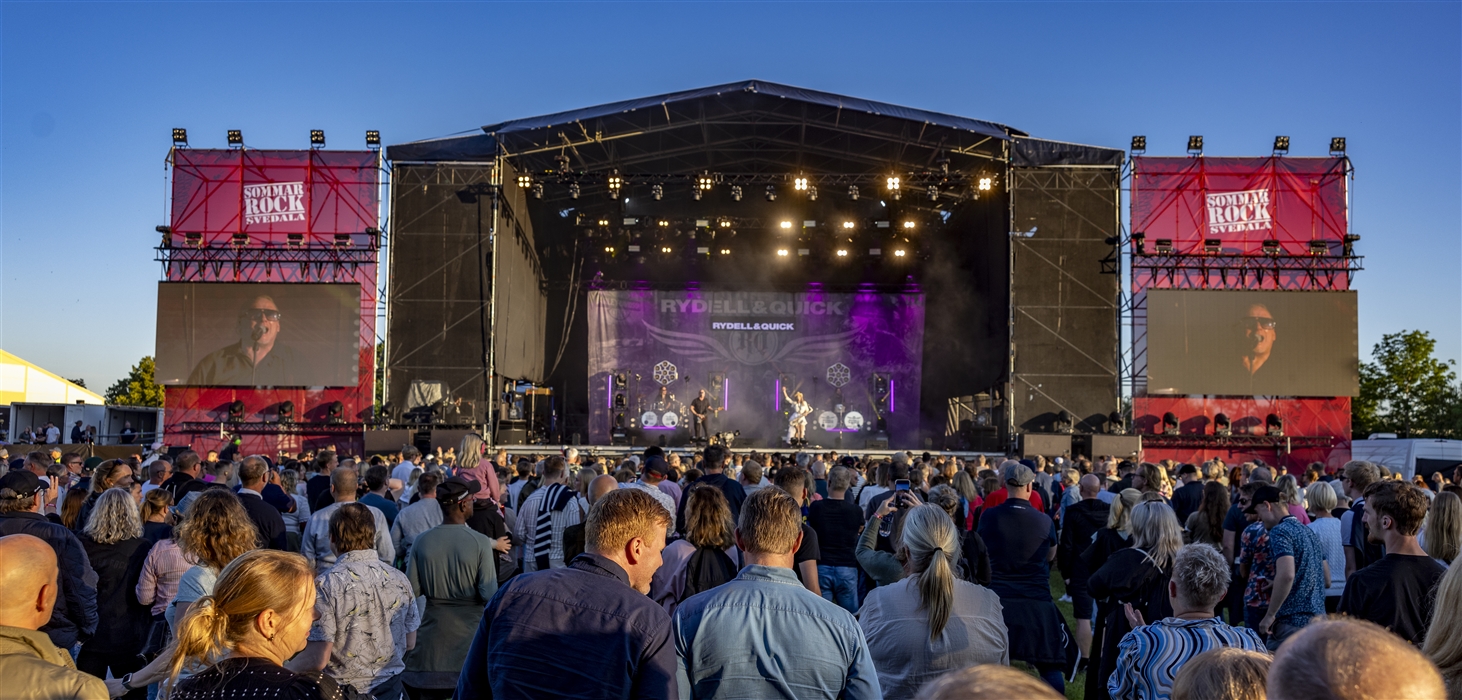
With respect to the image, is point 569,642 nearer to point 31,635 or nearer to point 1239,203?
point 31,635

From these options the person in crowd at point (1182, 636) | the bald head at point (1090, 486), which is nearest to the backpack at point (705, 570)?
the person in crowd at point (1182, 636)

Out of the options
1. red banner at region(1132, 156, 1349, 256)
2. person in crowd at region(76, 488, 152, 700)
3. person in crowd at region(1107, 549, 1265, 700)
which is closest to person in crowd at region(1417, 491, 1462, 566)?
person in crowd at region(1107, 549, 1265, 700)

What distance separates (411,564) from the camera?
4.21 m

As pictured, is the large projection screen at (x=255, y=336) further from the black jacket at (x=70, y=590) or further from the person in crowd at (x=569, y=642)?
the person in crowd at (x=569, y=642)

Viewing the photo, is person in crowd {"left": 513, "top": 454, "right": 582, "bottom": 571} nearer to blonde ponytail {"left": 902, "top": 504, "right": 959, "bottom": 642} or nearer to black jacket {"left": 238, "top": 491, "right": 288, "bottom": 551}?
black jacket {"left": 238, "top": 491, "right": 288, "bottom": 551}

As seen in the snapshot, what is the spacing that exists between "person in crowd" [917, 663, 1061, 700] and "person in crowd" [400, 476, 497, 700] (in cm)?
347

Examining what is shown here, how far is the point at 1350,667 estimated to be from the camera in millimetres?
1163

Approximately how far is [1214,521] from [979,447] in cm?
1623

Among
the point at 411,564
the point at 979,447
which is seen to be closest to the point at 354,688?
the point at 411,564

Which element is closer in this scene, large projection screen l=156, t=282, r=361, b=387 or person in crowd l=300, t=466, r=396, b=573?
person in crowd l=300, t=466, r=396, b=573

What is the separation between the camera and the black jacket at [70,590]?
379 cm

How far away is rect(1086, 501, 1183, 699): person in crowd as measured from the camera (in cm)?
414

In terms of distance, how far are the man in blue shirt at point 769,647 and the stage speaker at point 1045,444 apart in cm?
1661

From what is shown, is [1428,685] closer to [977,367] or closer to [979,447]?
[979,447]
